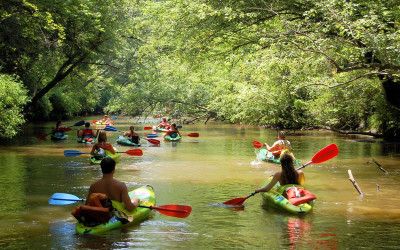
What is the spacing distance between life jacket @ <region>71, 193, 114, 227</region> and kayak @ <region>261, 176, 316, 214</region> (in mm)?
2679

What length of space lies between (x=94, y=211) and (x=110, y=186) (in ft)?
1.60

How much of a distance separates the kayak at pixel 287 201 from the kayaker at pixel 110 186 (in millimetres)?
2362

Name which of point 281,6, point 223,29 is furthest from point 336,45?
point 223,29

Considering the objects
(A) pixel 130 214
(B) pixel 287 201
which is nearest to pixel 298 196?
(B) pixel 287 201

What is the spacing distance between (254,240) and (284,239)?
0.38 metres

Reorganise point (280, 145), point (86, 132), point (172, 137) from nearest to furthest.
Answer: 1. point (280, 145)
2. point (86, 132)
3. point (172, 137)

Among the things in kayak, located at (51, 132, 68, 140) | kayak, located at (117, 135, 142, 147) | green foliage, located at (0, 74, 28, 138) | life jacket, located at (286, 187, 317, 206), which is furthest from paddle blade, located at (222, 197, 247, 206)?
kayak, located at (51, 132, 68, 140)

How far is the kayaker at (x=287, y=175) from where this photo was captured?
→ 23.9ft

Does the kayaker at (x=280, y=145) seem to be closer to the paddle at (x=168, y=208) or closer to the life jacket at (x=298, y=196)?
the life jacket at (x=298, y=196)

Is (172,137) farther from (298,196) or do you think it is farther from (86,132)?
(298,196)

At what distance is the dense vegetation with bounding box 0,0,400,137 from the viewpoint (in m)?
11.5

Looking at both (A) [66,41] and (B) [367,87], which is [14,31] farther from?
(B) [367,87]

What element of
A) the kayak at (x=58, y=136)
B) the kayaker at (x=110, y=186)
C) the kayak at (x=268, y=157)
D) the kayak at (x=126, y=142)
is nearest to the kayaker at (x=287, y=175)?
the kayaker at (x=110, y=186)

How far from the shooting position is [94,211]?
5727 mm
